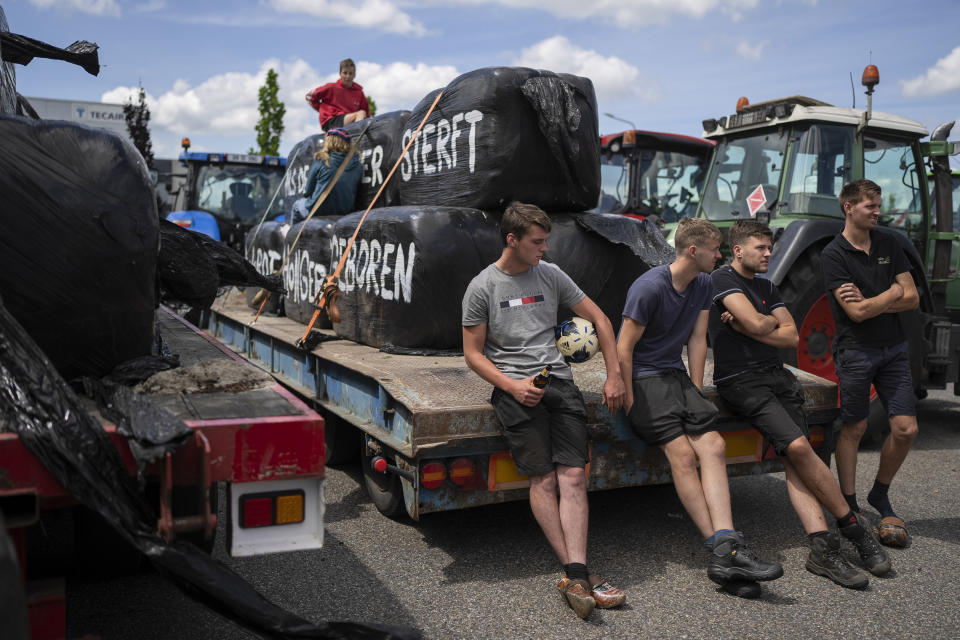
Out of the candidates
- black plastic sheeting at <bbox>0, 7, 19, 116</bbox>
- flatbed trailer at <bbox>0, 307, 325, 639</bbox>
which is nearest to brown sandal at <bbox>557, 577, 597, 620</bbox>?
flatbed trailer at <bbox>0, 307, 325, 639</bbox>

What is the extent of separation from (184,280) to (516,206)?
4.73 ft

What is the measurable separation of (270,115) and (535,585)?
18.8 m

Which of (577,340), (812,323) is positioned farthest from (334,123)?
(577,340)

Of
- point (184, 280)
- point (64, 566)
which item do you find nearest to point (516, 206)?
point (184, 280)

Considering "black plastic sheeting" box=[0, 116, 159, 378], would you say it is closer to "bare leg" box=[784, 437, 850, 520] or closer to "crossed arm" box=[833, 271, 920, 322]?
"bare leg" box=[784, 437, 850, 520]

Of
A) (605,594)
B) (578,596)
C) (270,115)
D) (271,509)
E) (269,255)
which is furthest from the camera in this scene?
(270,115)

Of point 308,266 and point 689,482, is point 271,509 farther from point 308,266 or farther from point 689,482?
point 308,266

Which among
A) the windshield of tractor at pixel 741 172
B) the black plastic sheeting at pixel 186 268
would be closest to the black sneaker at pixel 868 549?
the black plastic sheeting at pixel 186 268

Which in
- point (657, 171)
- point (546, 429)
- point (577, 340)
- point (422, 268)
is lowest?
point (546, 429)

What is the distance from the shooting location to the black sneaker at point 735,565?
3438 millimetres

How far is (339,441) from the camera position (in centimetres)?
502

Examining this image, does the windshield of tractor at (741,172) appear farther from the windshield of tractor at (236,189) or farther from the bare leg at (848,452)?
the windshield of tractor at (236,189)

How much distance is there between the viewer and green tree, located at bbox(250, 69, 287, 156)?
20500 millimetres

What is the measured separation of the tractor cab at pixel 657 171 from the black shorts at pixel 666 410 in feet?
25.4
